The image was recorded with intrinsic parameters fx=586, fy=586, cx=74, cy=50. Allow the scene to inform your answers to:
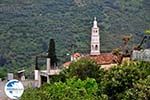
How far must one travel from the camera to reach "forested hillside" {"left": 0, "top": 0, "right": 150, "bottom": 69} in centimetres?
6912

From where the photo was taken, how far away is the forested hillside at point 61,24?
6912cm

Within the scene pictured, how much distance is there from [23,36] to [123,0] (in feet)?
71.2

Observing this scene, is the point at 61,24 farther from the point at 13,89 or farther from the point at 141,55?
the point at 13,89

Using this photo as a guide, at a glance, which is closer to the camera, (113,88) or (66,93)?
(66,93)

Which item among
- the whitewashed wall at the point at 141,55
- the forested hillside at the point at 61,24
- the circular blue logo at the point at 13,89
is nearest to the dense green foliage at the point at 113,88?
the whitewashed wall at the point at 141,55

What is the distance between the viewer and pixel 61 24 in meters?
83.0

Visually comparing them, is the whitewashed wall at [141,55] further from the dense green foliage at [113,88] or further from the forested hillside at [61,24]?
the forested hillside at [61,24]

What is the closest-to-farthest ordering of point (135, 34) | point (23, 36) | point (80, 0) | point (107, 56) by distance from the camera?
point (107, 56) < point (135, 34) < point (23, 36) < point (80, 0)

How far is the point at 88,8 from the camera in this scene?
89.2 meters

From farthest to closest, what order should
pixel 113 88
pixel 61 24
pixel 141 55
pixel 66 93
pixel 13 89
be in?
pixel 61 24 < pixel 141 55 < pixel 113 88 < pixel 66 93 < pixel 13 89

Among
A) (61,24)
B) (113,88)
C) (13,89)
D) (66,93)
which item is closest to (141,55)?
(113,88)

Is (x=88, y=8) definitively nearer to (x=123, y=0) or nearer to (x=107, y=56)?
(x=123, y=0)

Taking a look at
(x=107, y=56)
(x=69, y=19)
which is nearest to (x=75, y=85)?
(x=107, y=56)

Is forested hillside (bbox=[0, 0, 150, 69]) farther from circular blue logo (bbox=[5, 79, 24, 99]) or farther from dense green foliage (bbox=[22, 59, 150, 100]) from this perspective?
circular blue logo (bbox=[5, 79, 24, 99])
